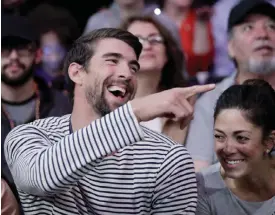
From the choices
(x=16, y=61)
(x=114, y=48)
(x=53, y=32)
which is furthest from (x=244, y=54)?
(x=53, y=32)

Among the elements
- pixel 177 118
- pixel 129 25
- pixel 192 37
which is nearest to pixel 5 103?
pixel 129 25

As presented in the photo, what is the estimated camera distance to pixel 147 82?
1.34m

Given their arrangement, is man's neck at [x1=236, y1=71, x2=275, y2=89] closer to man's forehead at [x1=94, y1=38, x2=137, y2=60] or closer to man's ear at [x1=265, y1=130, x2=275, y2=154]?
man's ear at [x1=265, y1=130, x2=275, y2=154]

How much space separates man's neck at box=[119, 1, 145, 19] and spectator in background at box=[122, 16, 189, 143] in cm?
19

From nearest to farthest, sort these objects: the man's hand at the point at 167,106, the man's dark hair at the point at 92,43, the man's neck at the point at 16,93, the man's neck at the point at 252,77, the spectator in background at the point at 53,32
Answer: the man's hand at the point at 167,106, the man's dark hair at the point at 92,43, the man's neck at the point at 252,77, the man's neck at the point at 16,93, the spectator in background at the point at 53,32

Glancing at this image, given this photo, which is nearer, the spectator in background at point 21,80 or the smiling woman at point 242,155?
the smiling woman at point 242,155

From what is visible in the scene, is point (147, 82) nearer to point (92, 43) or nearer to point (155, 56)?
point (155, 56)

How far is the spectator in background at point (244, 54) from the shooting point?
1.24 m

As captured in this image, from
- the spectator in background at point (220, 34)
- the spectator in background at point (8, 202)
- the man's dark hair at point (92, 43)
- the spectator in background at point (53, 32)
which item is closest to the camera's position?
the man's dark hair at point (92, 43)

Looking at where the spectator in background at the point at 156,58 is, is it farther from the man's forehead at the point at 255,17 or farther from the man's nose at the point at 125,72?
the man's nose at the point at 125,72

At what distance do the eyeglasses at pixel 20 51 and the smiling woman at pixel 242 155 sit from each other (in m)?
0.56

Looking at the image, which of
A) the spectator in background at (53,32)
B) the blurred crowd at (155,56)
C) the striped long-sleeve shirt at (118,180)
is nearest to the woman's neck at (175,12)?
the blurred crowd at (155,56)

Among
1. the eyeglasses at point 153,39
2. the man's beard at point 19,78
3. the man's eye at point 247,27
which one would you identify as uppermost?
the man's eye at point 247,27

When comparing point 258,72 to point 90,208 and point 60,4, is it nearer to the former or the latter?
point 90,208
